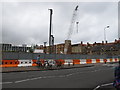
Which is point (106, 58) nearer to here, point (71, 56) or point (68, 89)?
point (71, 56)

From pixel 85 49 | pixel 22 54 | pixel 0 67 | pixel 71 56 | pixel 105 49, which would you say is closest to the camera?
pixel 0 67

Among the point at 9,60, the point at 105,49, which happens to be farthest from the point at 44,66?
the point at 105,49

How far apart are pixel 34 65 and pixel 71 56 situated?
375 inches

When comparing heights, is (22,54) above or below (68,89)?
above

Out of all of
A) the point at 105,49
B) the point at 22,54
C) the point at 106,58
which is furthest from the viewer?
the point at 105,49

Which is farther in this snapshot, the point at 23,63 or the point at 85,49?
the point at 85,49

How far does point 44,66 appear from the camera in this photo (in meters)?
22.6

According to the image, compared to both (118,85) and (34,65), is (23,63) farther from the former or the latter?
(118,85)

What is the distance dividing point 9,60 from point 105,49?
114 m

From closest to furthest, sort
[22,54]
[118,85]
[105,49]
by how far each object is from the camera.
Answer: [118,85] < [22,54] < [105,49]

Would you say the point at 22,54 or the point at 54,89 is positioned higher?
the point at 22,54

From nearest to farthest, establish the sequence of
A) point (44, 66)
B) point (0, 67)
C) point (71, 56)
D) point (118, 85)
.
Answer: point (118, 85) < point (0, 67) < point (44, 66) < point (71, 56)

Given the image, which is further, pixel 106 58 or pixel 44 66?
pixel 106 58

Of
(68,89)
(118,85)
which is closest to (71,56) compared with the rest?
Answer: (68,89)
